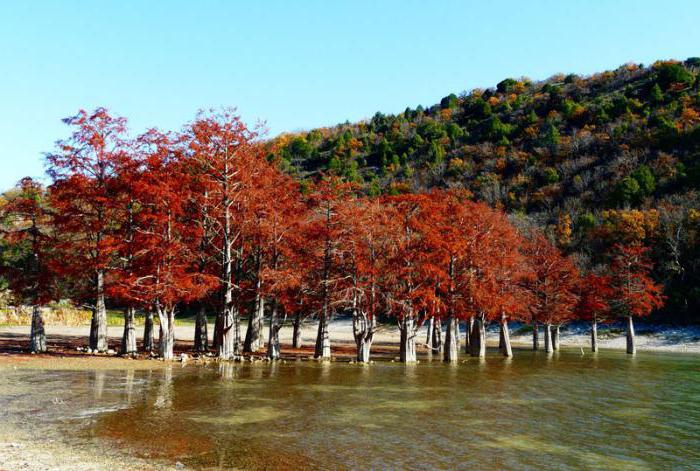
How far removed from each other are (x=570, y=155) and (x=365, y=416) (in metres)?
112

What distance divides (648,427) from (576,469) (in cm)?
826

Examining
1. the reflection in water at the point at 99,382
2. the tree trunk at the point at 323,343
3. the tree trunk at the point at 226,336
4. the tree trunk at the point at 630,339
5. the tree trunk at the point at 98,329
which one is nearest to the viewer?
the reflection in water at the point at 99,382

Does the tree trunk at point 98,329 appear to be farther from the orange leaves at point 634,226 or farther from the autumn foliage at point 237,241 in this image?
the orange leaves at point 634,226

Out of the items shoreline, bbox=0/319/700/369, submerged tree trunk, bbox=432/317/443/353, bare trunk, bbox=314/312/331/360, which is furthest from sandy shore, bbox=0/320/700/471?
bare trunk, bbox=314/312/331/360

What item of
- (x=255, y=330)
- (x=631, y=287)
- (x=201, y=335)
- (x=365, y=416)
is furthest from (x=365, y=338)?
(x=631, y=287)

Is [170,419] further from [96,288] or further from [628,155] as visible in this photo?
[628,155]

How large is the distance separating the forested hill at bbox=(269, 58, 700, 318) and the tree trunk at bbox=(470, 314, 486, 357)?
93.6 feet

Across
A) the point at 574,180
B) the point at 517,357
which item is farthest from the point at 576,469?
the point at 574,180

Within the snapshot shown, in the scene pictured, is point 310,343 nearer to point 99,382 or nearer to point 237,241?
point 237,241

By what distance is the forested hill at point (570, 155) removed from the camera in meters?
81.4

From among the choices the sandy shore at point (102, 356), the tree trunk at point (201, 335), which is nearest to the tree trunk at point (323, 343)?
the sandy shore at point (102, 356)

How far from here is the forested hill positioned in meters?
81.4

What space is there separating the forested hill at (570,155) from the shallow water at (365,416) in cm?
3552

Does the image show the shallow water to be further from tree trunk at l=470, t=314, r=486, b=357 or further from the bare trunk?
tree trunk at l=470, t=314, r=486, b=357
